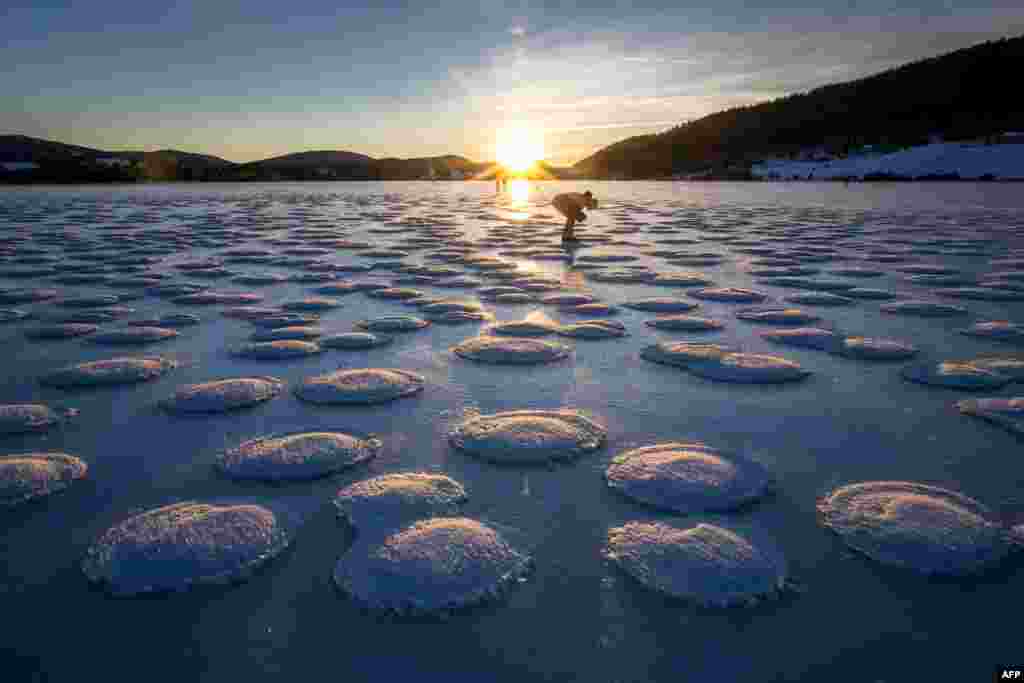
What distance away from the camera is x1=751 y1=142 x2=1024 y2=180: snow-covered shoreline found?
47.0 meters

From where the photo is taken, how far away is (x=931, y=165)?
172 ft

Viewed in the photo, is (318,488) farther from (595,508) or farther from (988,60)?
(988,60)

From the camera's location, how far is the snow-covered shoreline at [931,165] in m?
47.0

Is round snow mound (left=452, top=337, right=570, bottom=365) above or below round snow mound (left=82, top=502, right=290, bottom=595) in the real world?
above

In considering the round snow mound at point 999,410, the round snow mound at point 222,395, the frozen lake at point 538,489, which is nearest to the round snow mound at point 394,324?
the frozen lake at point 538,489

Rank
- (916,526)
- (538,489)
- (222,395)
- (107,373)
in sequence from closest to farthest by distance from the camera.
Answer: (916,526)
(538,489)
(222,395)
(107,373)

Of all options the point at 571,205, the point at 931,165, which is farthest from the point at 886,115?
the point at 571,205

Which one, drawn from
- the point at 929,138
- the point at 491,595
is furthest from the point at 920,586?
the point at 929,138

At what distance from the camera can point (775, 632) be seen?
1.53m

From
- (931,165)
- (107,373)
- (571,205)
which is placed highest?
(931,165)

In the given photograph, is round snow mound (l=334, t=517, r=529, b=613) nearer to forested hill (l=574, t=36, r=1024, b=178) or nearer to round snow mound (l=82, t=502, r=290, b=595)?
round snow mound (l=82, t=502, r=290, b=595)

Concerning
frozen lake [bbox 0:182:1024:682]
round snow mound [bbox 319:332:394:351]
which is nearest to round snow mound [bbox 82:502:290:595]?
frozen lake [bbox 0:182:1024:682]

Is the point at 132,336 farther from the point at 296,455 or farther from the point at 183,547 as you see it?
the point at 183,547

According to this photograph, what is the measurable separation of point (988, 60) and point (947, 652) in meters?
127
